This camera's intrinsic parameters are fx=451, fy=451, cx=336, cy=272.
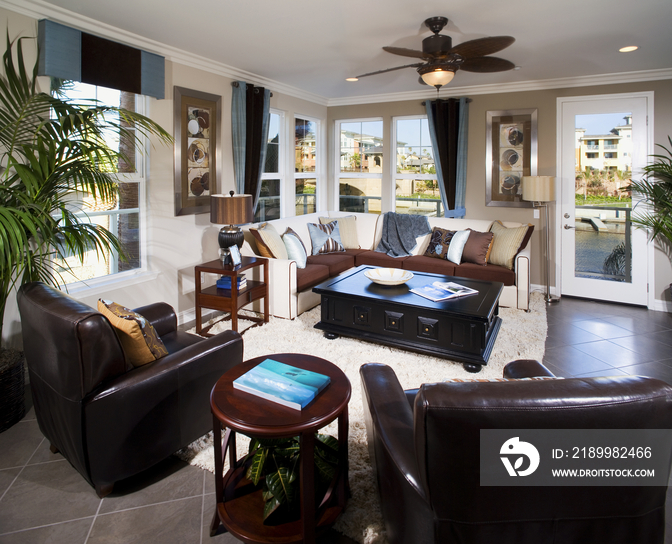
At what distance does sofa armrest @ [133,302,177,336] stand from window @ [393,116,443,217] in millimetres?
4152

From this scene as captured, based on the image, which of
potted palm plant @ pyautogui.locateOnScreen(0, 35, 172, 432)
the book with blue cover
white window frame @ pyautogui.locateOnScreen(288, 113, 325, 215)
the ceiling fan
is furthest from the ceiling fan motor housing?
white window frame @ pyautogui.locateOnScreen(288, 113, 325, 215)

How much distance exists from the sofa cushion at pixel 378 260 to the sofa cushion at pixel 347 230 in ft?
1.01

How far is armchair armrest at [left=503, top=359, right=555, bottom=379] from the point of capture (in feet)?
6.42

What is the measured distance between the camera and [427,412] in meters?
1.13

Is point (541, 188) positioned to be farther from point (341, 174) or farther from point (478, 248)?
point (341, 174)

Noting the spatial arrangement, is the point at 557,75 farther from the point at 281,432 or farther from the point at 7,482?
A: the point at 7,482

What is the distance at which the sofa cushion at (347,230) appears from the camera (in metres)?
5.75

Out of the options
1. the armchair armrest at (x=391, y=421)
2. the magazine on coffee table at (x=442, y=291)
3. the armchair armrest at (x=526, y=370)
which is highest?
the magazine on coffee table at (x=442, y=291)

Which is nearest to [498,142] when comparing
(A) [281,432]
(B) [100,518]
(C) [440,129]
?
(C) [440,129]

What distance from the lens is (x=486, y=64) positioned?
336cm

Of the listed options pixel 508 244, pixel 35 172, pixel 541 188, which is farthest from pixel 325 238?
pixel 35 172

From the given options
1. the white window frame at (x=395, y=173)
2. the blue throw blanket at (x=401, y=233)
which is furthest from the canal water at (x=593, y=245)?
the white window frame at (x=395, y=173)

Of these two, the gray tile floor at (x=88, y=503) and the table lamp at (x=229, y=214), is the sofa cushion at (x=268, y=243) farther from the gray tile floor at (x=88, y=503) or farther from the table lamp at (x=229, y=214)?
the gray tile floor at (x=88, y=503)

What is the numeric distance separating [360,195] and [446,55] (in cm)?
355
